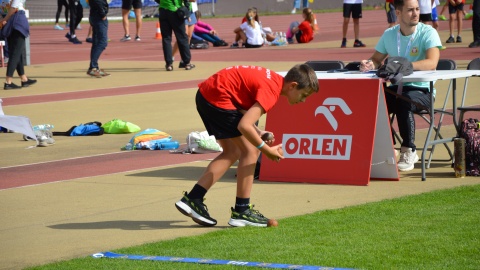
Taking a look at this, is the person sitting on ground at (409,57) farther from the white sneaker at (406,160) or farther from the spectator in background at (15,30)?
the spectator in background at (15,30)

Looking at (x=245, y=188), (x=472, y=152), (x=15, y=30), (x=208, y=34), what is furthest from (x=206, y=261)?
(x=208, y=34)

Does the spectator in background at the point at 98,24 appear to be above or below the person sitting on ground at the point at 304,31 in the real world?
above

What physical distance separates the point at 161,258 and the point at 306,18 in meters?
23.3

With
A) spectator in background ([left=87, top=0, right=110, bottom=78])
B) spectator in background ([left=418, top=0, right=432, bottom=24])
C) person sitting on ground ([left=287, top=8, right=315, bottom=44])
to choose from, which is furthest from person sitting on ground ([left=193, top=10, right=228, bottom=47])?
spectator in background ([left=87, top=0, right=110, bottom=78])

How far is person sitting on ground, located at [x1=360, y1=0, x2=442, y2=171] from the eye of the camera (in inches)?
391

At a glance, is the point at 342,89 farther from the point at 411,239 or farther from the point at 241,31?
the point at 241,31

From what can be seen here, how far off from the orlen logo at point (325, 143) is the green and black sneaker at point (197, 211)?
2056mm

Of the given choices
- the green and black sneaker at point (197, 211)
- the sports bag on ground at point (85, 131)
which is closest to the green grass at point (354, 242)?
the green and black sneaker at point (197, 211)

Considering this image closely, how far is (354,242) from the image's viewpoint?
22.5 ft

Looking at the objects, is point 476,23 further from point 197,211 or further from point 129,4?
point 197,211

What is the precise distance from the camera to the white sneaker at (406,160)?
9.99 metres

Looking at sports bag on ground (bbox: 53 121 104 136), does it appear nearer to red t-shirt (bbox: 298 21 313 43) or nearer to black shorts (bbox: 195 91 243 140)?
black shorts (bbox: 195 91 243 140)

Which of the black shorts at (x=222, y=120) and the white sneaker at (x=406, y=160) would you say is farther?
the white sneaker at (x=406, y=160)

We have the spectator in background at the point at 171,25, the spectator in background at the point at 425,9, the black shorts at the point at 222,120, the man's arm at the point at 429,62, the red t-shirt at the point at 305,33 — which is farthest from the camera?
the red t-shirt at the point at 305,33
